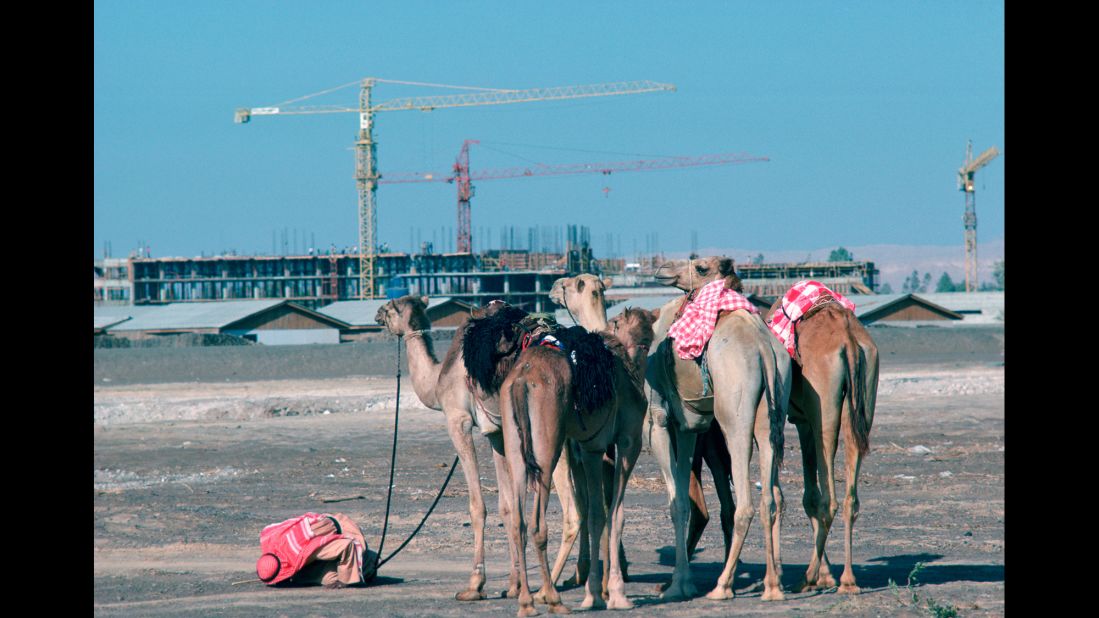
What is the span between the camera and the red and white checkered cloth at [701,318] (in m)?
11.2

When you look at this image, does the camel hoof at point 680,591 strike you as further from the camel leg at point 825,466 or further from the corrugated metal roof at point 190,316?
the corrugated metal roof at point 190,316

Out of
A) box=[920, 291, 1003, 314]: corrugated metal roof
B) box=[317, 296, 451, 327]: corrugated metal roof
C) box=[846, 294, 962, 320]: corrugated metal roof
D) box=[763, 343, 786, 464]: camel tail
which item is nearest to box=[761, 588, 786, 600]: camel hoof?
box=[763, 343, 786, 464]: camel tail

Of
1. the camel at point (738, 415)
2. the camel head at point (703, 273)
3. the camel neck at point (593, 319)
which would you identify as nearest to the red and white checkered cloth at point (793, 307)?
the camel head at point (703, 273)

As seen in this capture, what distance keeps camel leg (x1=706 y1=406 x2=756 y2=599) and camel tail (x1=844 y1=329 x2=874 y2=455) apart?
106cm

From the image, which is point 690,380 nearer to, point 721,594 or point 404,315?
point 721,594

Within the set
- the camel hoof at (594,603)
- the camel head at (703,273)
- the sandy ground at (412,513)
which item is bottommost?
the sandy ground at (412,513)

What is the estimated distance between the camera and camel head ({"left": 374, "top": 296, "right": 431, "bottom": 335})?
13.3 meters

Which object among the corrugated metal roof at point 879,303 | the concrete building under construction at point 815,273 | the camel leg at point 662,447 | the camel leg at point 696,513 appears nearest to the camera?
the camel leg at point 662,447

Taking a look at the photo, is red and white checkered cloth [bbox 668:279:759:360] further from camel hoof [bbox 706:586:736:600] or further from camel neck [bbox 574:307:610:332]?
camel hoof [bbox 706:586:736:600]

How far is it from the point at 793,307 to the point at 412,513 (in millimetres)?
7524

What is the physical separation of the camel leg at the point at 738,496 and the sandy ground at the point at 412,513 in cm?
19

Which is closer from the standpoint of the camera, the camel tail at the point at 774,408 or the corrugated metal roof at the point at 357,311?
the camel tail at the point at 774,408

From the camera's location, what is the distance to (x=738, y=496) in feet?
35.6
